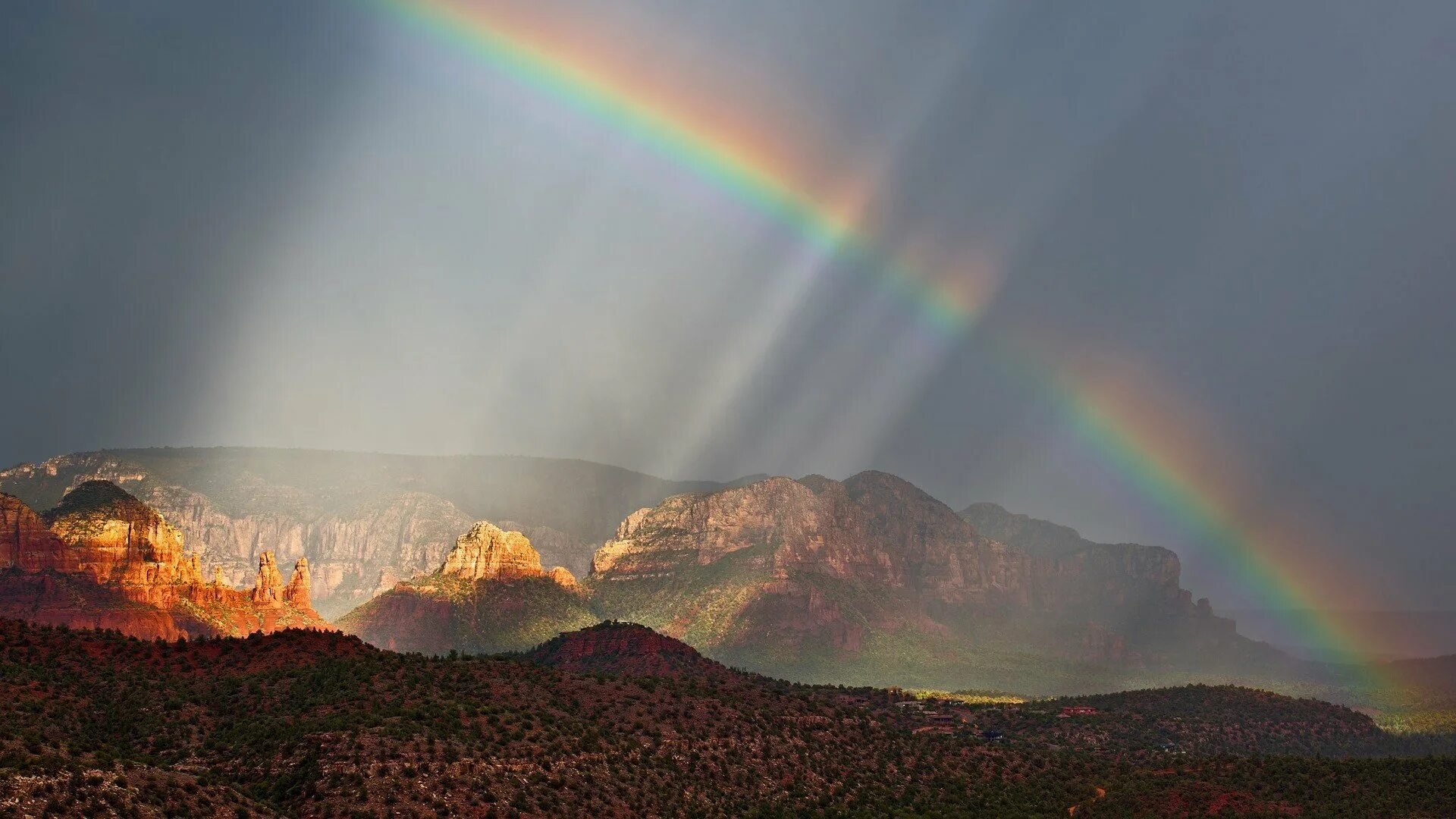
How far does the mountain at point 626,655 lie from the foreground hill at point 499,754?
2940cm

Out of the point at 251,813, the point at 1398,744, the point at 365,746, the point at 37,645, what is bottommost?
the point at 251,813

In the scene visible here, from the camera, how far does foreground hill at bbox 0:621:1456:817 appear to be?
5462 centimetres

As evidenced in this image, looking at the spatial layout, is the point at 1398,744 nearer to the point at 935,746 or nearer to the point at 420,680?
the point at 935,746

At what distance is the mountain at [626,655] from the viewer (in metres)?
137

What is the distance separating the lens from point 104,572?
166500 mm

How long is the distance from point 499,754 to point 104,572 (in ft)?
442

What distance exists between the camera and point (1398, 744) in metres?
142

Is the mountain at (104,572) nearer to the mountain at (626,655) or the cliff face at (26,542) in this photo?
the cliff face at (26,542)

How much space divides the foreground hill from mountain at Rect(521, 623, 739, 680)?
1157 inches

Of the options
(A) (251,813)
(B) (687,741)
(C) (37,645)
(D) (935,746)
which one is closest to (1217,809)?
(D) (935,746)

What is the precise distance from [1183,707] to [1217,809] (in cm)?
7442

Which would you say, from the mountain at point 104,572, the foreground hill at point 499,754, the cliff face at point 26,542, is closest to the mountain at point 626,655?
the foreground hill at point 499,754

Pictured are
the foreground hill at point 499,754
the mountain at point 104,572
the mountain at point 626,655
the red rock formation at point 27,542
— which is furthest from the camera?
the red rock formation at point 27,542

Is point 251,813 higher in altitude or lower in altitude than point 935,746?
lower
